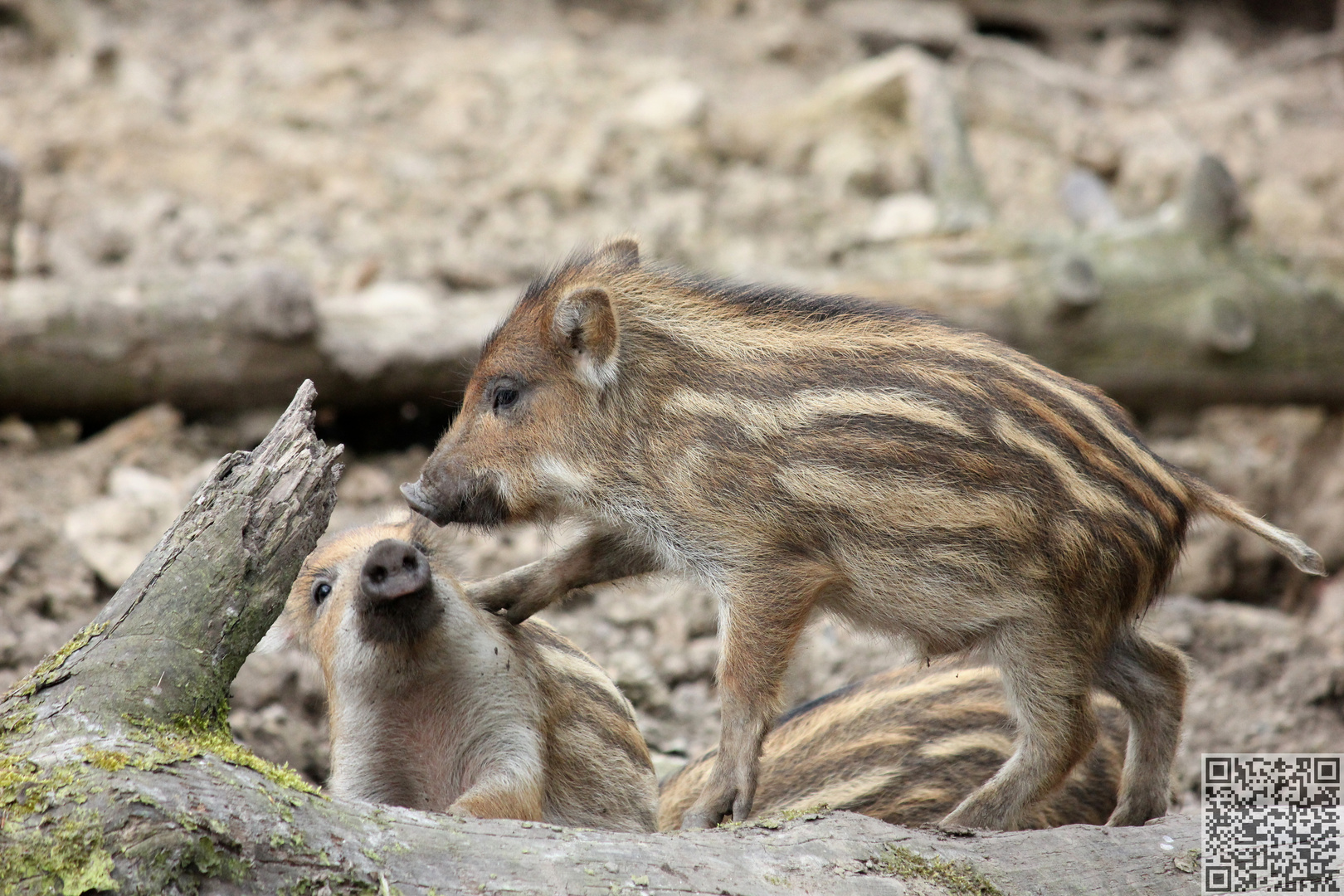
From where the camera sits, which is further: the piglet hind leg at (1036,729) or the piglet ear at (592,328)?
the piglet ear at (592,328)

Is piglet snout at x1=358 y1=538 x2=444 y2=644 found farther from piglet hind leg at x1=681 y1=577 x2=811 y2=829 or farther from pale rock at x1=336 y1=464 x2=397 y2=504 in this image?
pale rock at x1=336 y1=464 x2=397 y2=504

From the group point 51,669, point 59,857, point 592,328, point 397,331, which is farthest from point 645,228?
point 59,857

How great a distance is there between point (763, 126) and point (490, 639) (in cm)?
595

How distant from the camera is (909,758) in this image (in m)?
3.77

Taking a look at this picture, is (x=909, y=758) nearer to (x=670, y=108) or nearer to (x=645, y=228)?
(x=645, y=228)

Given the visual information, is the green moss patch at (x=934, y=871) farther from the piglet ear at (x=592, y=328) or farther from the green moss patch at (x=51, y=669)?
the piglet ear at (x=592, y=328)

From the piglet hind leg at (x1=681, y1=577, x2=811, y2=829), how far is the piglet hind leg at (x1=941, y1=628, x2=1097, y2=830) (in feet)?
1.82

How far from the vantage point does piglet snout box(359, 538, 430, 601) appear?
10.4 ft

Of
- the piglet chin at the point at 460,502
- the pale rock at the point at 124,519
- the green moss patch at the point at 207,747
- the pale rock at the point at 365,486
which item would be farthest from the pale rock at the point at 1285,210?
the green moss patch at the point at 207,747

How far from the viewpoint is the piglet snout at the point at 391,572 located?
10.4 feet

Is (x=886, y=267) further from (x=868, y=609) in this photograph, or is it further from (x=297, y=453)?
(x=297, y=453)

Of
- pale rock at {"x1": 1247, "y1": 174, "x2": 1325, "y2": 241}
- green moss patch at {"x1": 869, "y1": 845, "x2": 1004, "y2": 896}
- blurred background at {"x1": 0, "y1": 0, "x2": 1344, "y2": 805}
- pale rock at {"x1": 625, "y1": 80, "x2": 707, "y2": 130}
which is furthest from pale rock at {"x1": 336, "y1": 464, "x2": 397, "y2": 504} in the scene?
pale rock at {"x1": 1247, "y1": 174, "x2": 1325, "y2": 241}

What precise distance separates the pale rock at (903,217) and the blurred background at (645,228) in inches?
1.0

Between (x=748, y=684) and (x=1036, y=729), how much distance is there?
76cm
